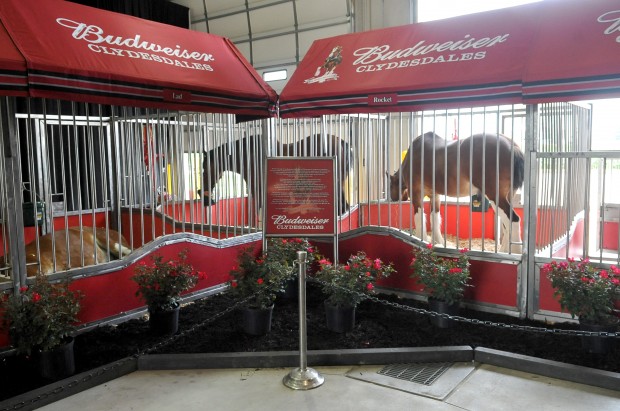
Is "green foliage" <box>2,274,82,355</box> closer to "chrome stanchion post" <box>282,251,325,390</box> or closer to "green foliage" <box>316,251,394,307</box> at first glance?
"chrome stanchion post" <box>282,251,325,390</box>

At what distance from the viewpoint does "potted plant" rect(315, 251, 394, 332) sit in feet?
16.9

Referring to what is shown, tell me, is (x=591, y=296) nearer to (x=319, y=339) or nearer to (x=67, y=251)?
(x=319, y=339)

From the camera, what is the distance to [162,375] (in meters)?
4.38

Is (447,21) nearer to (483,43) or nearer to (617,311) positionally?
(483,43)

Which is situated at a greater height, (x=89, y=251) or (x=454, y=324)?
(x=89, y=251)

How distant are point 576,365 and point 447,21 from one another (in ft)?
13.0

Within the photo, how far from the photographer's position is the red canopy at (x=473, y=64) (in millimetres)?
4648

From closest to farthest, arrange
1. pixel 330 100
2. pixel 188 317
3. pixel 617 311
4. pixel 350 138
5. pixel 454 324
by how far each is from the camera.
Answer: pixel 617 311, pixel 454 324, pixel 188 317, pixel 330 100, pixel 350 138

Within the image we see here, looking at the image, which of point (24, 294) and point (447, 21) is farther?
point (447, 21)

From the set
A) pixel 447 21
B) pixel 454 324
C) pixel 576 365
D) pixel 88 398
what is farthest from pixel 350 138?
pixel 88 398

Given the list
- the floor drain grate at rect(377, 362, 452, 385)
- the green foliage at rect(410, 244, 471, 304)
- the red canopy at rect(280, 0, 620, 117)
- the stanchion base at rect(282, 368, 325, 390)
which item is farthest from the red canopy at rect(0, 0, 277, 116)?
the floor drain grate at rect(377, 362, 452, 385)

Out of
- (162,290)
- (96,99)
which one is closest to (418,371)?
(162,290)

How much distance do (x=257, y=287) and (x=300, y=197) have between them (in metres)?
1.07

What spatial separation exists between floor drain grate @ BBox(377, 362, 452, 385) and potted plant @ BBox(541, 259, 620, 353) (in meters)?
1.20
